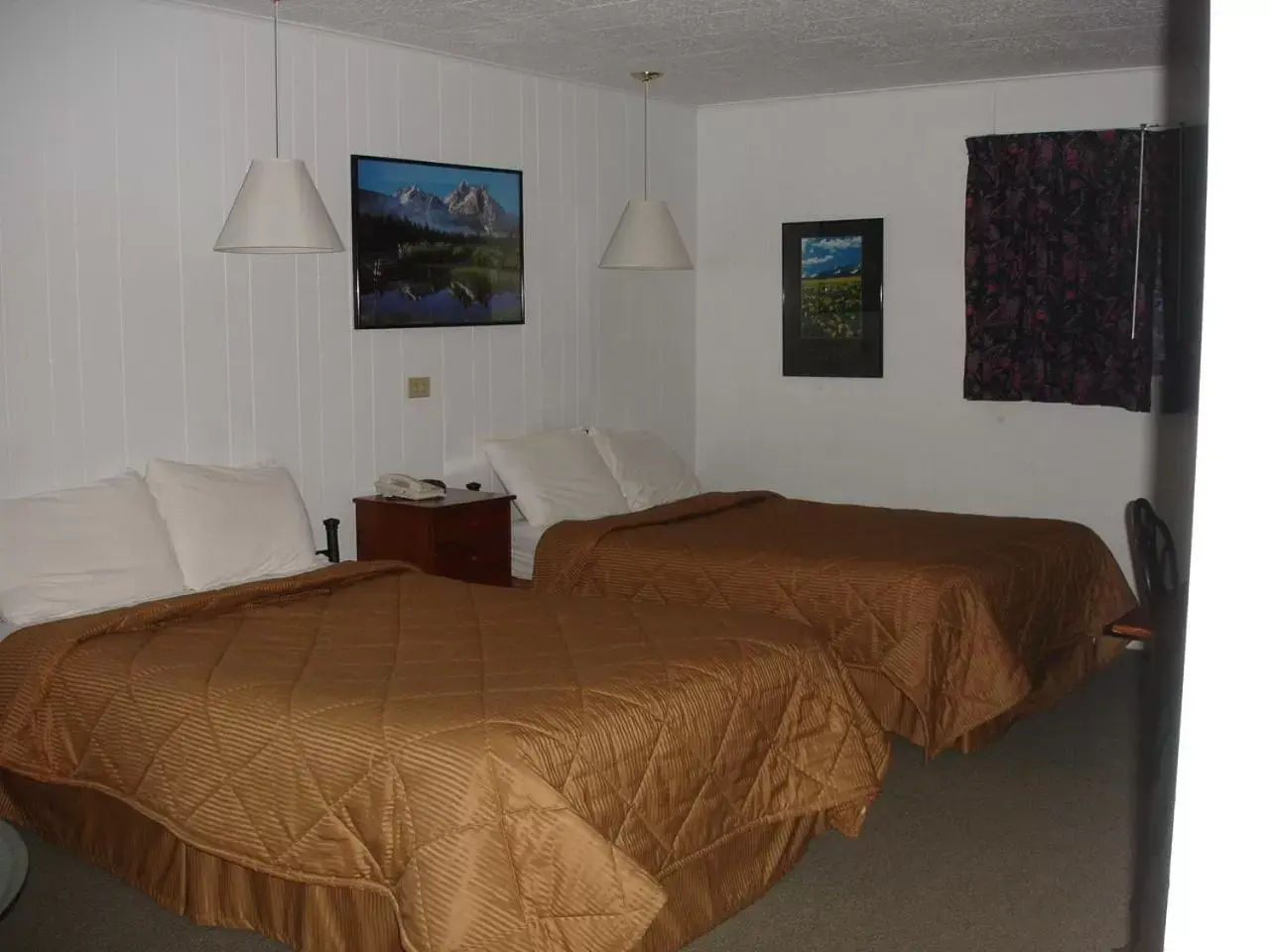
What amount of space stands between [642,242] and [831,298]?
1.23 meters

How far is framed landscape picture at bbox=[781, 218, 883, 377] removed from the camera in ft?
19.4

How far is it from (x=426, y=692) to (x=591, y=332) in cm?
331

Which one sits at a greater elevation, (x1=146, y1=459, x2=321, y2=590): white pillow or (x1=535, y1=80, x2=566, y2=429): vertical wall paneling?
(x1=535, y1=80, x2=566, y2=429): vertical wall paneling

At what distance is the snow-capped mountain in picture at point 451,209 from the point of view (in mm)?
4719

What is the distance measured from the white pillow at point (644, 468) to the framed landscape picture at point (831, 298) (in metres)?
0.91

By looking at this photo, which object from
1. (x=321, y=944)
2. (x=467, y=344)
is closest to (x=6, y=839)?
(x=321, y=944)

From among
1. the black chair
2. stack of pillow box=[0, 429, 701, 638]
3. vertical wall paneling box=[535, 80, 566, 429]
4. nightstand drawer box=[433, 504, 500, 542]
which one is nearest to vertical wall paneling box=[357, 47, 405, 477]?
nightstand drawer box=[433, 504, 500, 542]

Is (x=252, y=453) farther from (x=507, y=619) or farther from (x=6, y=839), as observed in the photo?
(x=6, y=839)

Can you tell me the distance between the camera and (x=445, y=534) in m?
4.44

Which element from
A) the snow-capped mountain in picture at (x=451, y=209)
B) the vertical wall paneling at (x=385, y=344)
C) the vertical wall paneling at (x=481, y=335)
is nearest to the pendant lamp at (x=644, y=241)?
the snow-capped mountain in picture at (x=451, y=209)

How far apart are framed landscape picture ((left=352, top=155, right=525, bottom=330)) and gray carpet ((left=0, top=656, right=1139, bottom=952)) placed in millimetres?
2313

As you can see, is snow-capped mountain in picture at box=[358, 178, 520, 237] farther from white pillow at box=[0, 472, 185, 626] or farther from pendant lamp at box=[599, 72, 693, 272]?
white pillow at box=[0, 472, 185, 626]

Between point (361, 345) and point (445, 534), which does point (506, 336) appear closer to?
point (361, 345)

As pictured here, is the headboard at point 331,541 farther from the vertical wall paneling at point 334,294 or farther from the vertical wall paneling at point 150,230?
the vertical wall paneling at point 150,230
